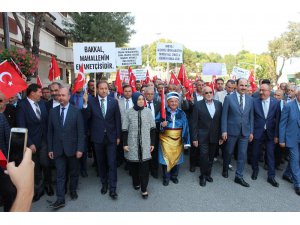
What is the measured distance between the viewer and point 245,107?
5.11 m

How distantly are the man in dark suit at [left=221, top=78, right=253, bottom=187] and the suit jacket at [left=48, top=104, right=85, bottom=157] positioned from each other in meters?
2.72

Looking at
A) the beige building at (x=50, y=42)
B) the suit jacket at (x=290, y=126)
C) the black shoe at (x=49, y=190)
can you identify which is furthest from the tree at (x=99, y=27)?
the suit jacket at (x=290, y=126)

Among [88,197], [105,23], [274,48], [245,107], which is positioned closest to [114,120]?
[88,197]

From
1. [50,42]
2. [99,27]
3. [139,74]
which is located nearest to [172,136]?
[139,74]

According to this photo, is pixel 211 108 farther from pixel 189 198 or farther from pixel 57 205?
pixel 57 205

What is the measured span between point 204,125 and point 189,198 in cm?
145

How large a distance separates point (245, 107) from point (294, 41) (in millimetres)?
30712

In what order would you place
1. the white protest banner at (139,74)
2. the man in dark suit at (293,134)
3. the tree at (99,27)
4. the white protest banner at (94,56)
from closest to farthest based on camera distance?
the man in dark suit at (293,134)
the white protest banner at (94,56)
the white protest banner at (139,74)
the tree at (99,27)

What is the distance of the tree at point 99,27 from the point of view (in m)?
21.0

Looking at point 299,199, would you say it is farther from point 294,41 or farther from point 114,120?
point 294,41

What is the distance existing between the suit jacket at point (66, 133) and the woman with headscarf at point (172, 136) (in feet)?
5.24

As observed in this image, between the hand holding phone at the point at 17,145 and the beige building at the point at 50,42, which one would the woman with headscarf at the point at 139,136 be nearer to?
the hand holding phone at the point at 17,145

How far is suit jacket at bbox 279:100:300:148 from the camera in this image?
4785mm

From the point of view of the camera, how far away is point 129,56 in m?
9.23
